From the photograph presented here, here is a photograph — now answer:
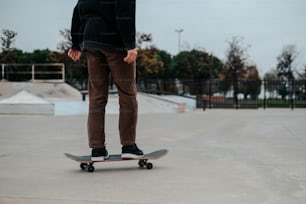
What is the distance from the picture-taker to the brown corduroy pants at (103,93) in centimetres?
396

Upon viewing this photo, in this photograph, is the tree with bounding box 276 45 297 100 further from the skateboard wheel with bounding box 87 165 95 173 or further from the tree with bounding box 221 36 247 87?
the skateboard wheel with bounding box 87 165 95 173

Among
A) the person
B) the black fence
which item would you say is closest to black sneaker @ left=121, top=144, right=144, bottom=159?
the person

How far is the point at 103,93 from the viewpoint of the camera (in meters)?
4.06

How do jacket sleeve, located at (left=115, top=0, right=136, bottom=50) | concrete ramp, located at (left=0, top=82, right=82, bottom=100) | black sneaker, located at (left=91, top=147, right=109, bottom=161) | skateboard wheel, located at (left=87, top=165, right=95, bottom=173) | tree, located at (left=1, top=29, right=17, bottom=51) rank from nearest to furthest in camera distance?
jacket sleeve, located at (left=115, top=0, right=136, bottom=50)
skateboard wheel, located at (left=87, top=165, right=95, bottom=173)
black sneaker, located at (left=91, top=147, right=109, bottom=161)
tree, located at (left=1, top=29, right=17, bottom=51)
concrete ramp, located at (left=0, top=82, right=82, bottom=100)

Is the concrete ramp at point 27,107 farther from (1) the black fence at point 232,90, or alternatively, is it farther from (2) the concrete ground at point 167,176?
(1) the black fence at point 232,90

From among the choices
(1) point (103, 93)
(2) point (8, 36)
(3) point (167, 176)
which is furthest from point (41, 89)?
(3) point (167, 176)

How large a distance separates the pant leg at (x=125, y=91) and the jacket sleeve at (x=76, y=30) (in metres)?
0.43

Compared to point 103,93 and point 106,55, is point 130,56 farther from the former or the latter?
point 103,93

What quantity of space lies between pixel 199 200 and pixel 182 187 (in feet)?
1.29

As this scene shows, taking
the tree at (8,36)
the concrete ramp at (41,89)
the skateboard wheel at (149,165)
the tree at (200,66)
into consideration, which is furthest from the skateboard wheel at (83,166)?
the tree at (200,66)

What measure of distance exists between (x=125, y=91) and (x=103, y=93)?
0.22 meters

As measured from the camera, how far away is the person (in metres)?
3.71

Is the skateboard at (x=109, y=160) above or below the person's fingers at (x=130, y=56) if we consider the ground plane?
below

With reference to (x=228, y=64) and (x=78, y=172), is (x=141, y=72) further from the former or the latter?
(x=78, y=172)
